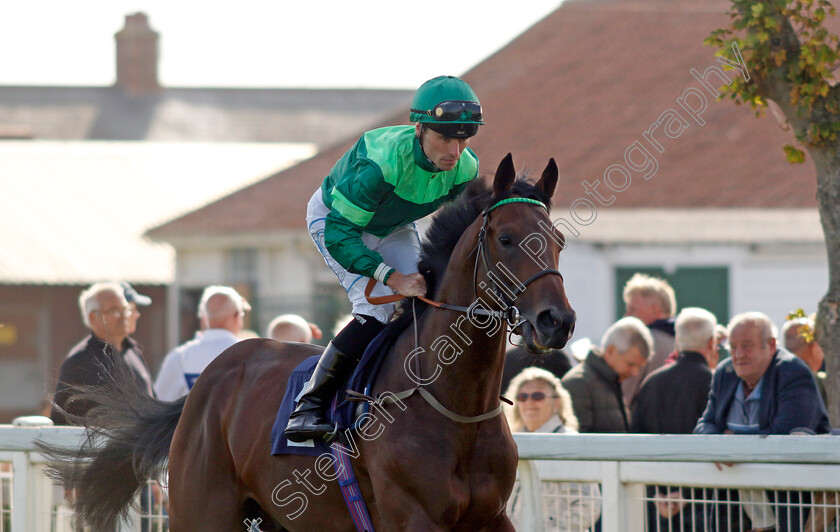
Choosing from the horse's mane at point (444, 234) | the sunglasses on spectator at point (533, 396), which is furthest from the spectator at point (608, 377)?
the horse's mane at point (444, 234)

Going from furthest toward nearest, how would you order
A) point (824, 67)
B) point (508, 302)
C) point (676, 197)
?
point (676, 197)
point (824, 67)
point (508, 302)

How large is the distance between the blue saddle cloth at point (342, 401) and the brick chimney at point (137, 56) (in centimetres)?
3424

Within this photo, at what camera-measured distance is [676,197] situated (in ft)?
50.6

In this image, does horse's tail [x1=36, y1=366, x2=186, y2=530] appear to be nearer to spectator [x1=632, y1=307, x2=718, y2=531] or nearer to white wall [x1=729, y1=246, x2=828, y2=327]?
spectator [x1=632, y1=307, x2=718, y2=531]

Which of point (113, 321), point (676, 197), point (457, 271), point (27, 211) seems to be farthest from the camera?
point (27, 211)

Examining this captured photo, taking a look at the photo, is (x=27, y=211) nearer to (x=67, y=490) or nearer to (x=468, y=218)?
(x=67, y=490)

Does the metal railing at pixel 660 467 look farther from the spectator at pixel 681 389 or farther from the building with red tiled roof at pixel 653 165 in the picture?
the building with red tiled roof at pixel 653 165

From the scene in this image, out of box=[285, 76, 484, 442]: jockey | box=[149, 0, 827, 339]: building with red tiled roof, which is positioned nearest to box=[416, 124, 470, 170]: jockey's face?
box=[285, 76, 484, 442]: jockey

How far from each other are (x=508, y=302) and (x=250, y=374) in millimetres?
1606

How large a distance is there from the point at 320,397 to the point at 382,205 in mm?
769

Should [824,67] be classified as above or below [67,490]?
above

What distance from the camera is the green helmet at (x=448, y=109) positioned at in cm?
395

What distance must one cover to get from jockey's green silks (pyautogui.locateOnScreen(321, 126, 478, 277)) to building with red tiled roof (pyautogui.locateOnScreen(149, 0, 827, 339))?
31.8ft

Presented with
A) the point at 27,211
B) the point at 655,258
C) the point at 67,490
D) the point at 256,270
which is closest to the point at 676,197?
the point at 655,258
